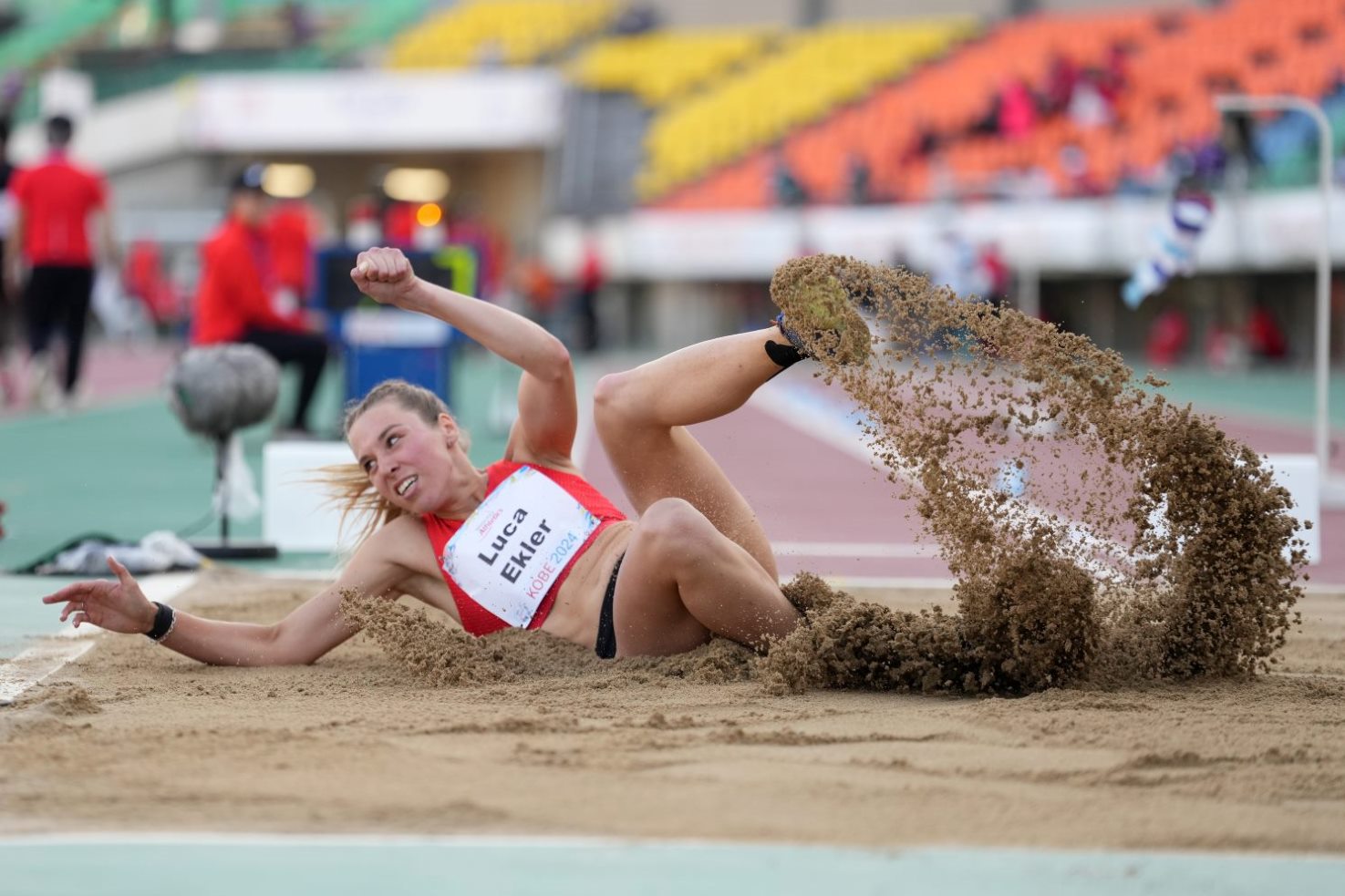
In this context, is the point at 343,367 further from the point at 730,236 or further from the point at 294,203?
the point at 730,236

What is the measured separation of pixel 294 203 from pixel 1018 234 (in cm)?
1089

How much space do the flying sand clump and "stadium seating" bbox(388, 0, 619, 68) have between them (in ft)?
102

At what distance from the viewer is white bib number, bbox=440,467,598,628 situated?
14.6ft

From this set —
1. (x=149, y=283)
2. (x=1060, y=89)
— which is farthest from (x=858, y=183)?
(x=149, y=283)

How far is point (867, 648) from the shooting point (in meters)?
4.25

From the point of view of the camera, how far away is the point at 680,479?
441 cm

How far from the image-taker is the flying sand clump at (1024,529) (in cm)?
410

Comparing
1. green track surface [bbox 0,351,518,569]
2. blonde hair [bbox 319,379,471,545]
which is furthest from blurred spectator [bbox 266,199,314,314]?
blonde hair [bbox 319,379,471,545]

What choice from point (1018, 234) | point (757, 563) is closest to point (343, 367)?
point (757, 563)

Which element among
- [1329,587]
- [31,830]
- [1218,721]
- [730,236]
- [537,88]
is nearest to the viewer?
[31,830]

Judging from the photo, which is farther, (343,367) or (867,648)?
(343,367)

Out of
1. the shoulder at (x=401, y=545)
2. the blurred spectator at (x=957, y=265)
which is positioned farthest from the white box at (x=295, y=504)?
the blurred spectator at (x=957, y=265)

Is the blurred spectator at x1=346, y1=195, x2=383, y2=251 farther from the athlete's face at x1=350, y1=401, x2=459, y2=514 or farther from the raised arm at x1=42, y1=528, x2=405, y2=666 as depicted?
the athlete's face at x1=350, y1=401, x2=459, y2=514

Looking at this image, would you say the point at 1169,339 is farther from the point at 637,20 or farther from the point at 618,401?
the point at 618,401
